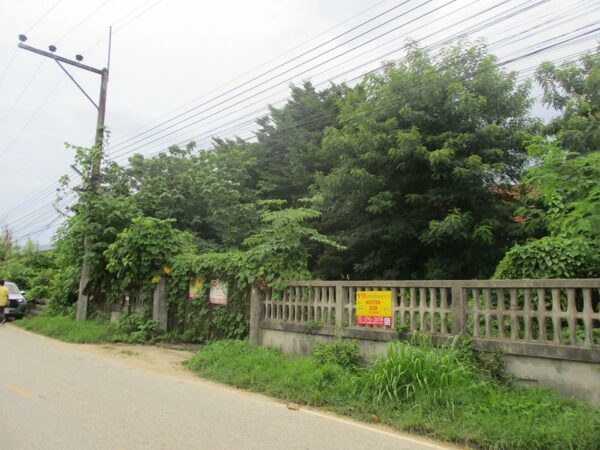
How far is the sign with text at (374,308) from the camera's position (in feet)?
24.8

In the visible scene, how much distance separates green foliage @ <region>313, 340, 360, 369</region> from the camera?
24.3 ft

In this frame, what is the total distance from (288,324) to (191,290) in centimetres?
383

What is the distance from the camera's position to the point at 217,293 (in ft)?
36.7

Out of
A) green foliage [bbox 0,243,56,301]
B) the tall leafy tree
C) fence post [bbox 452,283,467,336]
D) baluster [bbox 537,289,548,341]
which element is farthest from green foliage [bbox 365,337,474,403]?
green foliage [bbox 0,243,56,301]

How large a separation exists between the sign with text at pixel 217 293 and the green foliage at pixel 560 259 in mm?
6187

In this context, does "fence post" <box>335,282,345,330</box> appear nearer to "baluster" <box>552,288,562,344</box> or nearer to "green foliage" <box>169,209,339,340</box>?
"green foliage" <box>169,209,339,340</box>

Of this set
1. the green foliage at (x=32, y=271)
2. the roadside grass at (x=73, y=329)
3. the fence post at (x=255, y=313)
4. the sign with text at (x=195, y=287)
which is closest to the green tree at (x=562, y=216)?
the fence post at (x=255, y=313)

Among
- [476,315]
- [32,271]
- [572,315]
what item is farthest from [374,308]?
[32,271]

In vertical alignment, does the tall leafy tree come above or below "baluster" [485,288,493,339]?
above

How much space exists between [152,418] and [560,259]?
18.6ft

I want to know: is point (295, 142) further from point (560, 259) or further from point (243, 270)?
point (560, 259)

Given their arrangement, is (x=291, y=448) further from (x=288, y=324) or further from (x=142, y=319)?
(x=142, y=319)

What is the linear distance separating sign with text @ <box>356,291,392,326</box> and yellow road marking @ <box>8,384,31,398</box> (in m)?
4.82

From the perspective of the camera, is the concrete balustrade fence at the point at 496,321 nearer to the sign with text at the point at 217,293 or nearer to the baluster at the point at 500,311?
the baluster at the point at 500,311
